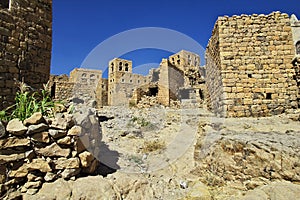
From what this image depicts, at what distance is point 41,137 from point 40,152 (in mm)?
236

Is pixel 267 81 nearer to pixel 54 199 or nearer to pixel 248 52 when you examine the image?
pixel 248 52

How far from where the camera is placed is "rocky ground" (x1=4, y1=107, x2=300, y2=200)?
2898 mm

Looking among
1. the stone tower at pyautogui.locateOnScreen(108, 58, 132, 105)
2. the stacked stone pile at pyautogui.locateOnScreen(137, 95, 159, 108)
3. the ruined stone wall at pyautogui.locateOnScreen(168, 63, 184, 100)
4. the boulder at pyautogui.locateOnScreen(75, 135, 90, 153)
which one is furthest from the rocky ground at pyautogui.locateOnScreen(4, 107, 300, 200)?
the stone tower at pyautogui.locateOnScreen(108, 58, 132, 105)

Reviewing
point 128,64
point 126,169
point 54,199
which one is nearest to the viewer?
point 54,199

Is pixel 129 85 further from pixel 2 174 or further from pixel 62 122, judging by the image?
pixel 2 174

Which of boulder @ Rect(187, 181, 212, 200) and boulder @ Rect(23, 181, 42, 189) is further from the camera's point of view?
boulder @ Rect(187, 181, 212, 200)

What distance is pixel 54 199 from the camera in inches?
105

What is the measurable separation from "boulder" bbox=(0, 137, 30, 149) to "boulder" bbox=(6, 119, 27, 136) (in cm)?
9

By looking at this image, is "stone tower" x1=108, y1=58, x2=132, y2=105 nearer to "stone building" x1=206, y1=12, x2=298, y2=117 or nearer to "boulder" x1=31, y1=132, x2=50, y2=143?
"stone building" x1=206, y1=12, x2=298, y2=117

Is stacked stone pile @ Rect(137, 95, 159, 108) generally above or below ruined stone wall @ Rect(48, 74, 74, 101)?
below

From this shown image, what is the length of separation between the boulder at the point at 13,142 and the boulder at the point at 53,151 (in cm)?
19

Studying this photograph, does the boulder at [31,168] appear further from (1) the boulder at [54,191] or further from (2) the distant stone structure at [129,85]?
(2) the distant stone structure at [129,85]

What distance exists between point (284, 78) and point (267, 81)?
515 mm

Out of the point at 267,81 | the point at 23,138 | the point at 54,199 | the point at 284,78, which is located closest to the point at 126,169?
the point at 54,199
